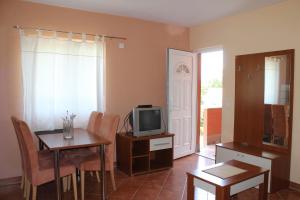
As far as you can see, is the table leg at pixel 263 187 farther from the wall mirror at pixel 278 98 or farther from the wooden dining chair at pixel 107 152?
the wooden dining chair at pixel 107 152

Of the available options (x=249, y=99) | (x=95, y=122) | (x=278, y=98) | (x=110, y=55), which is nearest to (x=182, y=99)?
(x=249, y=99)

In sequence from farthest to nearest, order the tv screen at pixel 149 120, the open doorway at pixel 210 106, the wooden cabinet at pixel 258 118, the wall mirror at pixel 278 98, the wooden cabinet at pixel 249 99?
the open doorway at pixel 210 106
the tv screen at pixel 149 120
the wooden cabinet at pixel 249 99
the wall mirror at pixel 278 98
the wooden cabinet at pixel 258 118

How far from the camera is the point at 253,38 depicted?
12.4ft

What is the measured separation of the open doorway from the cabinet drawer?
1.18 metres

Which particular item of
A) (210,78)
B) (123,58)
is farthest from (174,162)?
(210,78)

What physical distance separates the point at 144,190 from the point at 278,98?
2210mm

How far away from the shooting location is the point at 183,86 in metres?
4.59

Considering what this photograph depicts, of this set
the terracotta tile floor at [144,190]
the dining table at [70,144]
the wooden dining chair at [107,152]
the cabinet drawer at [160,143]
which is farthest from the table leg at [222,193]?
the cabinet drawer at [160,143]

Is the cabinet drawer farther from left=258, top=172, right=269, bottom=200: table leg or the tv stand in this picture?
left=258, top=172, right=269, bottom=200: table leg

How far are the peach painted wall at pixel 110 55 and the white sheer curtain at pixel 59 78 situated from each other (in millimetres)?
151

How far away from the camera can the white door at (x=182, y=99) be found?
4.34m

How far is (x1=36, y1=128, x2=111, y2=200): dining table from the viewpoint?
2.60 meters

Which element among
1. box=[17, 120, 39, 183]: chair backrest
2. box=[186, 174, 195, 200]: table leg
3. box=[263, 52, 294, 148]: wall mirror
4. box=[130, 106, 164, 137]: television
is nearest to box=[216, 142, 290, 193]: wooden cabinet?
box=[263, 52, 294, 148]: wall mirror

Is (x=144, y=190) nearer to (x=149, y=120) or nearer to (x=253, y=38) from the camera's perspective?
(x=149, y=120)
